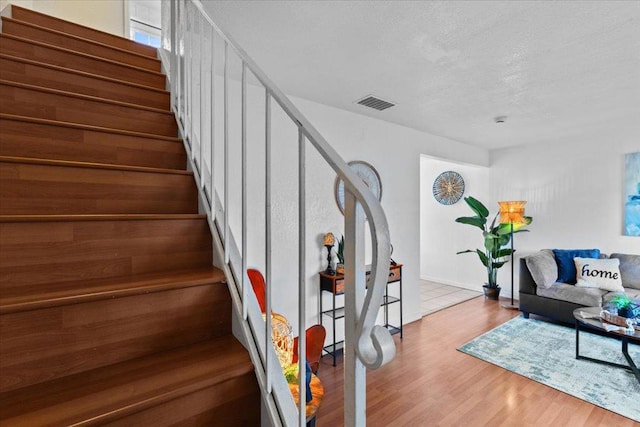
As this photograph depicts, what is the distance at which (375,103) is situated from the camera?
3057 mm

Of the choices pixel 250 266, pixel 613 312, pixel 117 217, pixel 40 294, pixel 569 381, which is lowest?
pixel 569 381

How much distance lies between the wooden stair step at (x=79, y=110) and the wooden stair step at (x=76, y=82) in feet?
0.86

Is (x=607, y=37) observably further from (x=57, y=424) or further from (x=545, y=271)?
(x=57, y=424)

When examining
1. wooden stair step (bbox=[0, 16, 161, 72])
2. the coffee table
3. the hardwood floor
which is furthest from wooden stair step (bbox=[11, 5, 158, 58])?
the coffee table

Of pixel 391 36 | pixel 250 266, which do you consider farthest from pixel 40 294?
pixel 391 36

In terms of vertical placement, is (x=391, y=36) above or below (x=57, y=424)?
above

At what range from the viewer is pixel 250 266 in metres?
2.55

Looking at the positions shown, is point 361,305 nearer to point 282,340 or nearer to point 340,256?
point 282,340

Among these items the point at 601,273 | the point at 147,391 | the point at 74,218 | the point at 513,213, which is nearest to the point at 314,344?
the point at 147,391

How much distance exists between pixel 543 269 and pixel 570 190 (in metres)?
1.41

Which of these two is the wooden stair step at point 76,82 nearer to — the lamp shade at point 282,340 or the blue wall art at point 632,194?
the lamp shade at point 282,340

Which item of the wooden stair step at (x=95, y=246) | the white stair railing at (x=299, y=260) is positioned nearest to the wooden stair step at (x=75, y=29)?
the white stair railing at (x=299, y=260)

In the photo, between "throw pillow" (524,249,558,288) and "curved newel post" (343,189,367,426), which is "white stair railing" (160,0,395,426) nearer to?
"curved newel post" (343,189,367,426)

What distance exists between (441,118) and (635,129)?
2.51 metres
